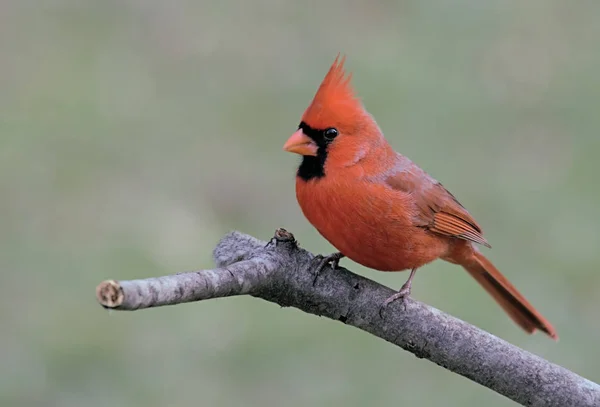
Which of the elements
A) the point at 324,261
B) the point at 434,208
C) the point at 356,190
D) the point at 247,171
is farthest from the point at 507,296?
the point at 247,171

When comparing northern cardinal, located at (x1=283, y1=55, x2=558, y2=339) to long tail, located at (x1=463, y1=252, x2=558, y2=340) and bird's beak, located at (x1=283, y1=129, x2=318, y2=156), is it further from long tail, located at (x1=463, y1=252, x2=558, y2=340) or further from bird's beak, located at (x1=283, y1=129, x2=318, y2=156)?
long tail, located at (x1=463, y1=252, x2=558, y2=340)

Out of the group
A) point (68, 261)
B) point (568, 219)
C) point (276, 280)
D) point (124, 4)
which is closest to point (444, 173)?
point (568, 219)

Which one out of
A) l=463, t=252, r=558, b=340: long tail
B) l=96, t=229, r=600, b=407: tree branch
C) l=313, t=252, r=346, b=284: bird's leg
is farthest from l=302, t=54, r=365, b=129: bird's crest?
l=463, t=252, r=558, b=340: long tail

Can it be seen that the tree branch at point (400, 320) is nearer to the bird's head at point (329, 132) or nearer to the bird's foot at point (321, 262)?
the bird's foot at point (321, 262)

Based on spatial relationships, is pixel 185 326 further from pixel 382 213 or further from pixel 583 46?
pixel 583 46

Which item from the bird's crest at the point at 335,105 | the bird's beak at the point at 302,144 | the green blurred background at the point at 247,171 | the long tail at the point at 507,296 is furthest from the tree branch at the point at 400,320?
the green blurred background at the point at 247,171

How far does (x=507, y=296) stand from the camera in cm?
381

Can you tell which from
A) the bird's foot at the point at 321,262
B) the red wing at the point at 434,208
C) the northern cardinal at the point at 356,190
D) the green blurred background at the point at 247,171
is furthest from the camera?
the green blurred background at the point at 247,171

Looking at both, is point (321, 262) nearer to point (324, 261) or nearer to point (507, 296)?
point (324, 261)

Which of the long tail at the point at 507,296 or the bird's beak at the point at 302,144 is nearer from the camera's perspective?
the bird's beak at the point at 302,144

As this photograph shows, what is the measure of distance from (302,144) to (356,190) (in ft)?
0.75

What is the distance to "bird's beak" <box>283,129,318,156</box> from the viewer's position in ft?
9.81

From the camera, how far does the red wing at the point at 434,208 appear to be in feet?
10.6

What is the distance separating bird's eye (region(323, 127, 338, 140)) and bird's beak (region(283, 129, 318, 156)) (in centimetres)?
5
